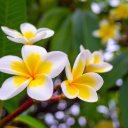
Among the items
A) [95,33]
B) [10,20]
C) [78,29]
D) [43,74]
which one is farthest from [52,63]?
[95,33]

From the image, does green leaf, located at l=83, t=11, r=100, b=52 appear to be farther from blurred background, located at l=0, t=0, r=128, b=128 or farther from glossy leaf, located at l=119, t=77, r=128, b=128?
glossy leaf, located at l=119, t=77, r=128, b=128

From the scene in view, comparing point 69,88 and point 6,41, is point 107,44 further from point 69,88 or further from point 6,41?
point 69,88

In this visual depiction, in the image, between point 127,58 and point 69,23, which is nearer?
point 127,58

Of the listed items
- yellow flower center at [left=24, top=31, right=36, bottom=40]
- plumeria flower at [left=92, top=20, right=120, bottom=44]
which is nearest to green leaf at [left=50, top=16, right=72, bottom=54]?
plumeria flower at [left=92, top=20, right=120, bottom=44]

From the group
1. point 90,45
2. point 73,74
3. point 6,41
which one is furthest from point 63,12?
point 73,74

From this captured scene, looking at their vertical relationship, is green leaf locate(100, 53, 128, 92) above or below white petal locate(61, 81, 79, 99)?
below

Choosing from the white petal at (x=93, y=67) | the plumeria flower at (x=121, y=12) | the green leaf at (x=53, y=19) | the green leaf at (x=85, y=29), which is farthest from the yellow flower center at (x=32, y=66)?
the plumeria flower at (x=121, y=12)
